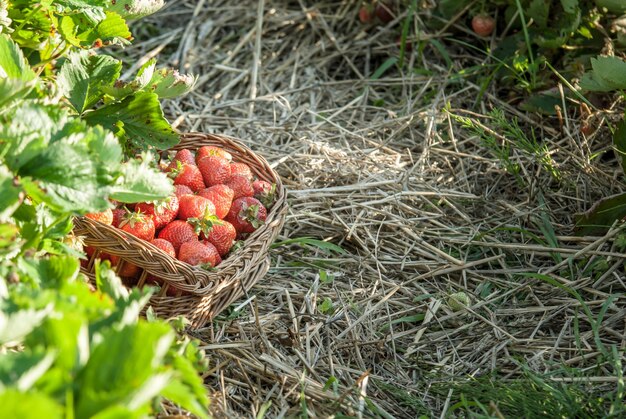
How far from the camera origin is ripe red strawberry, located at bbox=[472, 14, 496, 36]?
2.97 meters

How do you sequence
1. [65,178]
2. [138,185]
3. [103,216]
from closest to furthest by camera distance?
[65,178], [138,185], [103,216]

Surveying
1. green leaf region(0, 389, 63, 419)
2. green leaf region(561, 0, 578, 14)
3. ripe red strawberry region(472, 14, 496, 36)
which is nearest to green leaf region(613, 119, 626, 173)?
green leaf region(561, 0, 578, 14)

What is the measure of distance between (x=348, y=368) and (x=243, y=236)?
0.43 metres

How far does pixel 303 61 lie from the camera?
3.16m

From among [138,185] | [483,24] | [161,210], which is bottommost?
[483,24]

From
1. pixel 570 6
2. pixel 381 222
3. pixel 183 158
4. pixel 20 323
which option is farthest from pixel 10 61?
pixel 570 6

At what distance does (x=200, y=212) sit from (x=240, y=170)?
0.74ft

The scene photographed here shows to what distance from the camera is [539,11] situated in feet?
9.18

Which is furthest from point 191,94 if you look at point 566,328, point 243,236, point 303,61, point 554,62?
point 566,328

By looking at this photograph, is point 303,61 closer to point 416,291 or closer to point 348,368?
point 416,291

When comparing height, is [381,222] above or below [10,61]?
below

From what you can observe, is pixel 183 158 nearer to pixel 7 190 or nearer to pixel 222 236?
pixel 222 236

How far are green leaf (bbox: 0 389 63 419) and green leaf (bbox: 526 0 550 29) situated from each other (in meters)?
2.37

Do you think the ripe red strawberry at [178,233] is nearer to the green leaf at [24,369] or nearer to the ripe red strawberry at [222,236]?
the ripe red strawberry at [222,236]
